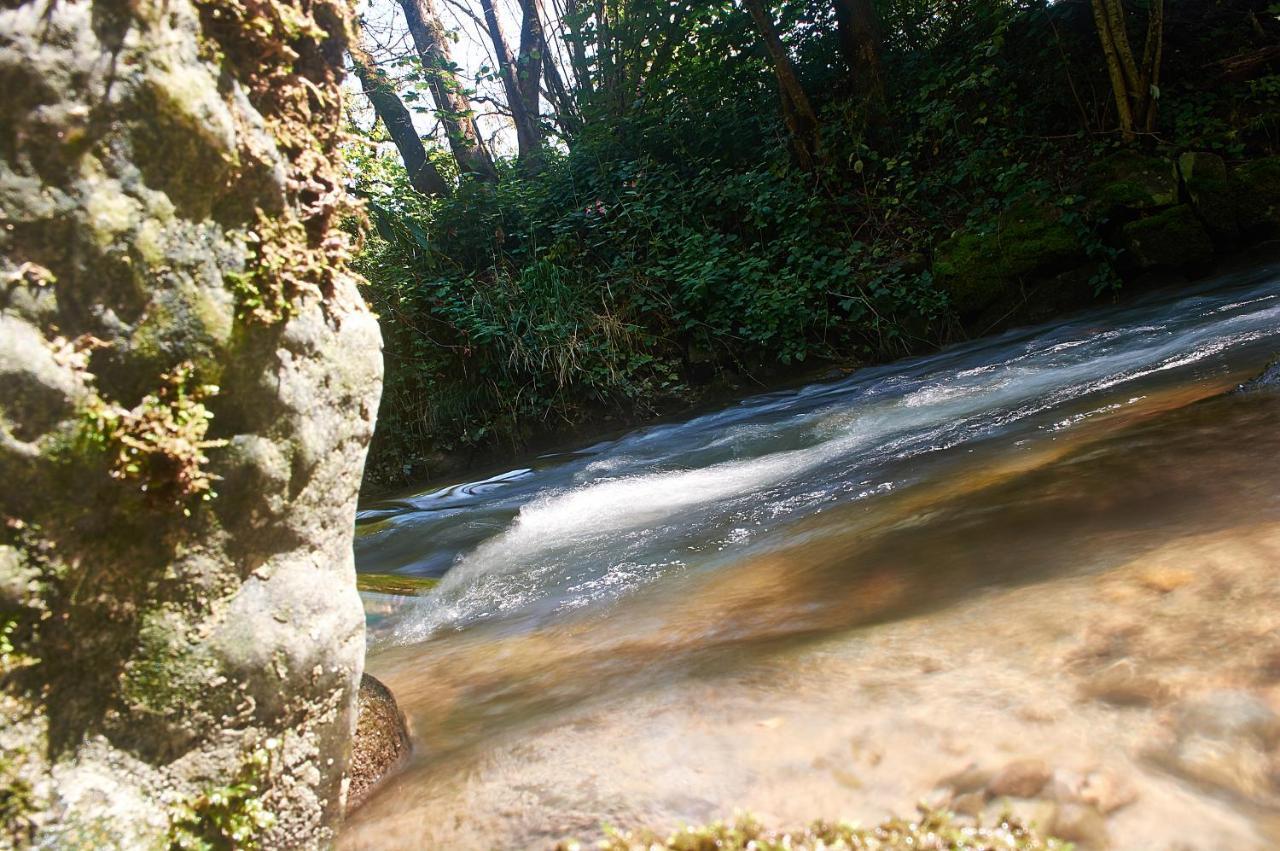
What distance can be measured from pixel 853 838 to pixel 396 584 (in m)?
2.93

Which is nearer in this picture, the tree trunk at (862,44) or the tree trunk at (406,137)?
the tree trunk at (862,44)

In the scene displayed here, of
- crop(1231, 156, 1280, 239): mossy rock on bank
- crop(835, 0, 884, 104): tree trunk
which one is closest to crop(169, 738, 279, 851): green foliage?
crop(1231, 156, 1280, 239): mossy rock on bank

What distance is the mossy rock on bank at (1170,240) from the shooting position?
7441 mm

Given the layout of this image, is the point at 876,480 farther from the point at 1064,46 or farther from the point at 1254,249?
the point at 1064,46

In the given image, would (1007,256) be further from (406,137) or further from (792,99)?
(406,137)

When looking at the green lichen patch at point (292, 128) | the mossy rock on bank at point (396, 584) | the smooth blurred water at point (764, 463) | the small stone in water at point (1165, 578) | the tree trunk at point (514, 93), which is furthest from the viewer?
the tree trunk at point (514, 93)

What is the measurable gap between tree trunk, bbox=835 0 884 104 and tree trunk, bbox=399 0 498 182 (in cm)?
487

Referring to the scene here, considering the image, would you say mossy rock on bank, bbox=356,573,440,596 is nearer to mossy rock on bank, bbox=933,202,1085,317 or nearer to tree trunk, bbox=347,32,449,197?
mossy rock on bank, bbox=933,202,1085,317

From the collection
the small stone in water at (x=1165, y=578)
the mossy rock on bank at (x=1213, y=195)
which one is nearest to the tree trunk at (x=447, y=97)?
the mossy rock on bank at (x=1213, y=195)

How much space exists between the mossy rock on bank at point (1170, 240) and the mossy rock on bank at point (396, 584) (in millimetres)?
6778

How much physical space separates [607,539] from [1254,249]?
22.2ft

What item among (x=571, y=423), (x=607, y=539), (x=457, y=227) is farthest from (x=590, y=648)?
(x=457, y=227)

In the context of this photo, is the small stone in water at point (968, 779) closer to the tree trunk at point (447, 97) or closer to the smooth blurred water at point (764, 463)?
the smooth blurred water at point (764, 463)

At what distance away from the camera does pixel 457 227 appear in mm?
10281
